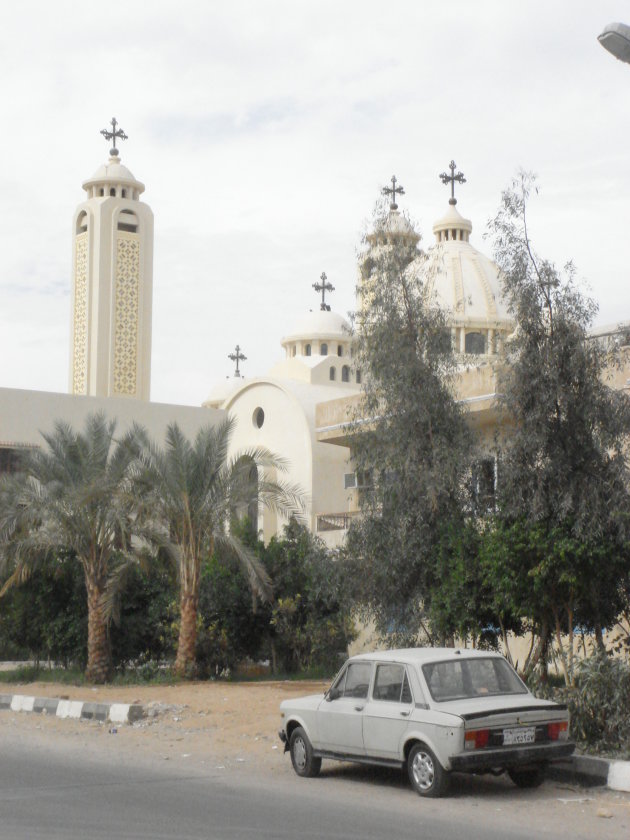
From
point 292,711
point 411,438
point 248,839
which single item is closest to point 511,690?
point 292,711

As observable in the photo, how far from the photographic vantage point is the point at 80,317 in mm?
48938

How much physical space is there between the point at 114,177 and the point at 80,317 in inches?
242

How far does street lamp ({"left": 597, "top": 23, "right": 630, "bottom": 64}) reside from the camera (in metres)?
8.46

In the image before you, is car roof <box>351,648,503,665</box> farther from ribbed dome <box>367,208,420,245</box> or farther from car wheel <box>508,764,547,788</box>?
ribbed dome <box>367,208,420,245</box>

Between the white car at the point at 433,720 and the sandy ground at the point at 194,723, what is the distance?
4.60ft

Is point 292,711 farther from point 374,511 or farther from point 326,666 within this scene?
point 326,666

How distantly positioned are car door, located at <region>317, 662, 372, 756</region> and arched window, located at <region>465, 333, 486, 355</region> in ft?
90.2

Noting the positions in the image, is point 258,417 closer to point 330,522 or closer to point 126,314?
point 330,522

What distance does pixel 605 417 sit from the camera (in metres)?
14.1

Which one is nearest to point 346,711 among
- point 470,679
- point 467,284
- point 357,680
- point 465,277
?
point 357,680

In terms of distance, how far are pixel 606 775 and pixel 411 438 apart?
6533 millimetres

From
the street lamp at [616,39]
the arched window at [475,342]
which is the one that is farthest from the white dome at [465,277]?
the street lamp at [616,39]

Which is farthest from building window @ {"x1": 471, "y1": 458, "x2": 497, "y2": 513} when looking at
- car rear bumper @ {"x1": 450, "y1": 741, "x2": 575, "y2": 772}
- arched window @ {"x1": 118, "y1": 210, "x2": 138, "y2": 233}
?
arched window @ {"x1": 118, "y1": 210, "x2": 138, "y2": 233}

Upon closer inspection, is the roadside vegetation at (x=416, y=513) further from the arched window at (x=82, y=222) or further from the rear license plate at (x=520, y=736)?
the arched window at (x=82, y=222)
